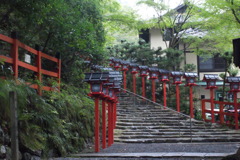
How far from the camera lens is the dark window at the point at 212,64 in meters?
25.5

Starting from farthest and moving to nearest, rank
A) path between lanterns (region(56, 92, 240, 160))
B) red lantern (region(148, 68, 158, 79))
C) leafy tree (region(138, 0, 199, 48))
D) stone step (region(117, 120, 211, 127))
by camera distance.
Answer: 1. leafy tree (region(138, 0, 199, 48))
2. red lantern (region(148, 68, 158, 79))
3. stone step (region(117, 120, 211, 127))
4. path between lanterns (region(56, 92, 240, 160))

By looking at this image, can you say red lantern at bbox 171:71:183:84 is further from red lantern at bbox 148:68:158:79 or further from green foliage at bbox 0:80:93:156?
green foliage at bbox 0:80:93:156

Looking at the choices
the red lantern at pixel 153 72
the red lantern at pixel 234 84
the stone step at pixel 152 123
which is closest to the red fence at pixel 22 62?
the stone step at pixel 152 123

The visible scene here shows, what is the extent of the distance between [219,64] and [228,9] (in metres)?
9.86

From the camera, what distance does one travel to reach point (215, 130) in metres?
15.3

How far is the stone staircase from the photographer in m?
13.5

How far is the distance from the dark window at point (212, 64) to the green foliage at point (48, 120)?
54.0 ft

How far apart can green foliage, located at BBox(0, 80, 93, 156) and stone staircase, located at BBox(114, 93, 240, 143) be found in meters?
3.32

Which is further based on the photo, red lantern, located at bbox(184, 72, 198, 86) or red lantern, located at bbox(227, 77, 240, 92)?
red lantern, located at bbox(184, 72, 198, 86)

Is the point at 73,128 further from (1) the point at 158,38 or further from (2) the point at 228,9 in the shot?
(1) the point at 158,38

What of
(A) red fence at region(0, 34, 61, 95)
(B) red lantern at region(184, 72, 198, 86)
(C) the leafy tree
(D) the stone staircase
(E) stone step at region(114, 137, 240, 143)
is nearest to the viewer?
(A) red fence at region(0, 34, 61, 95)

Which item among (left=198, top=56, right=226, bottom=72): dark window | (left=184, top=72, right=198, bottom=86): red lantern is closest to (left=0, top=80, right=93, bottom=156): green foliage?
(left=184, top=72, right=198, bottom=86): red lantern

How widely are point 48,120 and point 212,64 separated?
20245 mm

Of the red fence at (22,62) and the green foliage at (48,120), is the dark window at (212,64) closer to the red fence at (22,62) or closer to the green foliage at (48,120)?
the green foliage at (48,120)
